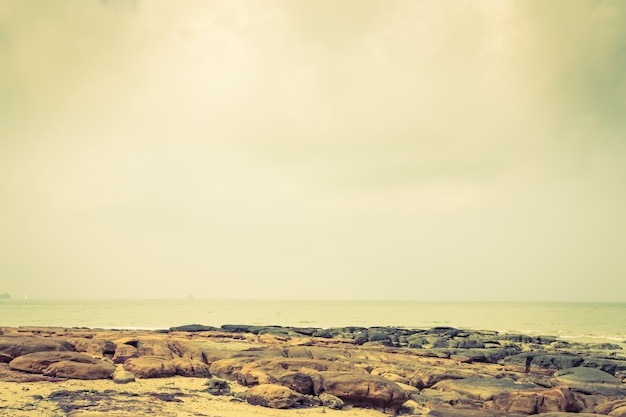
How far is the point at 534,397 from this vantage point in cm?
1263

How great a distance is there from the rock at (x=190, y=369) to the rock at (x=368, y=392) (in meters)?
5.40

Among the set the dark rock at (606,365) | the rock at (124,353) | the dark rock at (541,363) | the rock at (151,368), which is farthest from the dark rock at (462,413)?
the dark rock at (606,365)

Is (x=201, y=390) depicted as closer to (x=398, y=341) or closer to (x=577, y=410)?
(x=577, y=410)

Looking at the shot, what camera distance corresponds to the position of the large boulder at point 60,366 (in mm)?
14062

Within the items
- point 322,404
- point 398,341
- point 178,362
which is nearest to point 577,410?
point 322,404

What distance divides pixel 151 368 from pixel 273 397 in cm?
540

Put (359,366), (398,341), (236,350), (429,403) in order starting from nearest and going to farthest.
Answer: (429,403), (359,366), (236,350), (398,341)

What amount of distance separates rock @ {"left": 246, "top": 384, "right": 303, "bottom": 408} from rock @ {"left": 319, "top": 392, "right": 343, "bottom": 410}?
0.73 metres

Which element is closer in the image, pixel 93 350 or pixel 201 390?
pixel 201 390

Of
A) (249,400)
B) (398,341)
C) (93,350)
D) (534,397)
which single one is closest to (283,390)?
(249,400)

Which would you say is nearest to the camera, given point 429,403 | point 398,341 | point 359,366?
point 429,403

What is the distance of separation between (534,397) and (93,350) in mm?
17211

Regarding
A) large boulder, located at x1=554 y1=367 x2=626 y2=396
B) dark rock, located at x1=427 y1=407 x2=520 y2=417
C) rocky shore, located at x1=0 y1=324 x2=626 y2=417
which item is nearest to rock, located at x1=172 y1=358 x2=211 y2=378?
rocky shore, located at x1=0 y1=324 x2=626 y2=417

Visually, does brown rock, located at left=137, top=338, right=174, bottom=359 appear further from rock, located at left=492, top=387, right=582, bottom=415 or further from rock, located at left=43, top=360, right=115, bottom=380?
rock, located at left=492, top=387, right=582, bottom=415
